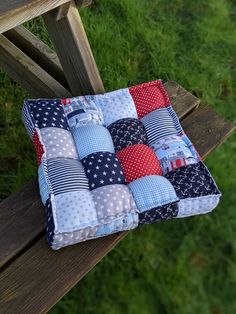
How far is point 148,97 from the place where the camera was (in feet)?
5.73

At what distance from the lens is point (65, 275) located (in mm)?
1324

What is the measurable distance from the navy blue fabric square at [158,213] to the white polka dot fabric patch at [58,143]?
303 mm

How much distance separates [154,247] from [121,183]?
26.6 inches

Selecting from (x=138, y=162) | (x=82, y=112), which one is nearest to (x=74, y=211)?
(x=138, y=162)

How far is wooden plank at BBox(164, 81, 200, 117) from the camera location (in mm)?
1827

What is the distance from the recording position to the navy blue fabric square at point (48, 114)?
1.53 m

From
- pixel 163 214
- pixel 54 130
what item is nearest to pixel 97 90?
pixel 54 130

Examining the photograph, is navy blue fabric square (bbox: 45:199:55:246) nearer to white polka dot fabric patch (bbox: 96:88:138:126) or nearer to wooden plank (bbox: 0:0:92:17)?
white polka dot fabric patch (bbox: 96:88:138:126)

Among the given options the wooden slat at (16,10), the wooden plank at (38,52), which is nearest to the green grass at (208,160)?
the wooden plank at (38,52)

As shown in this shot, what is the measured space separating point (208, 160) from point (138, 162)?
92 cm

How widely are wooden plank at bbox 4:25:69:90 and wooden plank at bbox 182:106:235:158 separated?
56 centimetres

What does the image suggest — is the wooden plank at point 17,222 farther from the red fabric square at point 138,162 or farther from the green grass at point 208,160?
the green grass at point 208,160

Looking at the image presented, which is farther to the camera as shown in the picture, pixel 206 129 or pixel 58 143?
pixel 206 129

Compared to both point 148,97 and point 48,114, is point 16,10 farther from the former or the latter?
point 148,97
